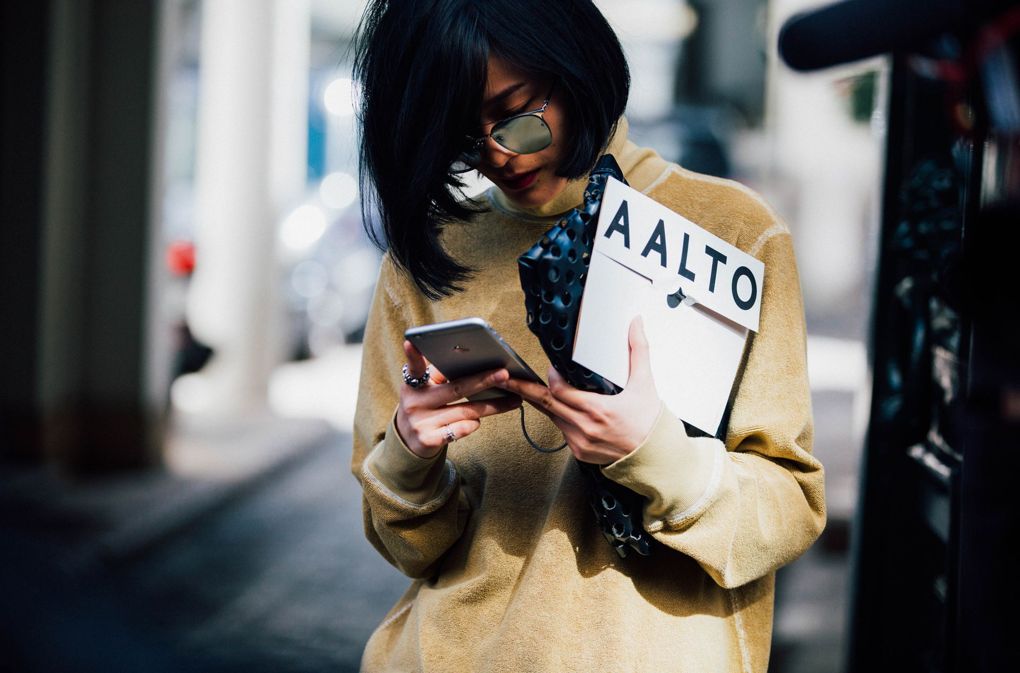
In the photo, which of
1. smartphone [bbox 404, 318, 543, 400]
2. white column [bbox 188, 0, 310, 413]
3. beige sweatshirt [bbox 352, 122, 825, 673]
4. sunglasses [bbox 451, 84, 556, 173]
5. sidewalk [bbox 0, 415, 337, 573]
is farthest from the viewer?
white column [bbox 188, 0, 310, 413]

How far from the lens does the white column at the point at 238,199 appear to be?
7.98 meters

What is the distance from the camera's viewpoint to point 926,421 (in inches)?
79.7

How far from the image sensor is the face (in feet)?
4.70

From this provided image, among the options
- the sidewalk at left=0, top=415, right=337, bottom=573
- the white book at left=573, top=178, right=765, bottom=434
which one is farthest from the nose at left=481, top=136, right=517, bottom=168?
the sidewalk at left=0, top=415, right=337, bottom=573

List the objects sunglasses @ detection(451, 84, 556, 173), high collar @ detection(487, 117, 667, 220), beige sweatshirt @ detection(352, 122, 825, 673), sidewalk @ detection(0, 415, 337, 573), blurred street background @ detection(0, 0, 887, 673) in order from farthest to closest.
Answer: sidewalk @ detection(0, 415, 337, 573), blurred street background @ detection(0, 0, 887, 673), high collar @ detection(487, 117, 667, 220), sunglasses @ detection(451, 84, 556, 173), beige sweatshirt @ detection(352, 122, 825, 673)

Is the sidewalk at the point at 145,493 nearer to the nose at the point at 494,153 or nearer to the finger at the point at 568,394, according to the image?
the nose at the point at 494,153

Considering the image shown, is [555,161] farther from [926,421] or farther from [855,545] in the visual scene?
[855,545]

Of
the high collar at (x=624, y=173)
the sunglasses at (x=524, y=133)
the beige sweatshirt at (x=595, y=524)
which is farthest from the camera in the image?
the high collar at (x=624, y=173)

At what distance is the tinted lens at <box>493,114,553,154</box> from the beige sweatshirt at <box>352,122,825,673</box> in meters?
0.11

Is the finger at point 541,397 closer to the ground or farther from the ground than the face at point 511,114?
closer to the ground

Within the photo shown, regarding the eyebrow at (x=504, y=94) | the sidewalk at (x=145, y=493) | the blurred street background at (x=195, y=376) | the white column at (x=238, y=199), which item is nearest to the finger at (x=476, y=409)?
the eyebrow at (x=504, y=94)

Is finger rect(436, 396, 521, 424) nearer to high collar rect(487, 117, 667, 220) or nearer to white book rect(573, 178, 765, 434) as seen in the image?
white book rect(573, 178, 765, 434)

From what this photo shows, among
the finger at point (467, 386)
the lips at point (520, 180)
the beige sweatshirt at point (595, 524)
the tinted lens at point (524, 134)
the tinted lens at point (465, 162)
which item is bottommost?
the beige sweatshirt at point (595, 524)

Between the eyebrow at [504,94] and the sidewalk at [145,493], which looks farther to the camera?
the sidewalk at [145,493]
